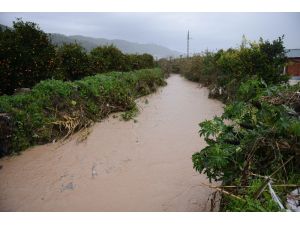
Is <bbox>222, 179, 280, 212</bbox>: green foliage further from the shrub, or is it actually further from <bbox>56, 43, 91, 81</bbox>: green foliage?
the shrub

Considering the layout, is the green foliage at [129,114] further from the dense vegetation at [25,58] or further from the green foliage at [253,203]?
the green foliage at [253,203]

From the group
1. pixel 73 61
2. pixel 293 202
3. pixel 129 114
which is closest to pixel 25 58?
pixel 73 61

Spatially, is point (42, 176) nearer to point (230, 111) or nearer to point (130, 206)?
point (130, 206)

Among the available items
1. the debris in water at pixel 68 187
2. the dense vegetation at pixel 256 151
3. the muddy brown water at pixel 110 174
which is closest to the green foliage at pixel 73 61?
the muddy brown water at pixel 110 174

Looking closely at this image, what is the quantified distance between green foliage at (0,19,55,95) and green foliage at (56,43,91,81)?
135 cm

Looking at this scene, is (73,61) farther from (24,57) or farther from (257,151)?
(257,151)

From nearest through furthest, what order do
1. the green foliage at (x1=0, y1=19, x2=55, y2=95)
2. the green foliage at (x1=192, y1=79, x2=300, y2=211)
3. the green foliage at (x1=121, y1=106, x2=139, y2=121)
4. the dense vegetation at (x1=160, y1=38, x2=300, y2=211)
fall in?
the dense vegetation at (x1=160, y1=38, x2=300, y2=211)
the green foliage at (x1=192, y1=79, x2=300, y2=211)
the green foliage at (x1=0, y1=19, x2=55, y2=95)
the green foliage at (x1=121, y1=106, x2=139, y2=121)

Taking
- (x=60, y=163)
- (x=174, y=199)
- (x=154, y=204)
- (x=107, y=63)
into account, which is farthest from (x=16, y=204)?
(x=107, y=63)

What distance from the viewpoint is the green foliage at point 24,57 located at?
734 cm

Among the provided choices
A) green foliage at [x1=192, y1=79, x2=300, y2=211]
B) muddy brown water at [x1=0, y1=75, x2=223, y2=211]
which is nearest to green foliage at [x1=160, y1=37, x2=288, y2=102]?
muddy brown water at [x1=0, y1=75, x2=223, y2=211]

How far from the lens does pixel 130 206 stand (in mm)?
3736

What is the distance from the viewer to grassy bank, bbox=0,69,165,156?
17.7 ft

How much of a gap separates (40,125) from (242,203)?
15.0 feet

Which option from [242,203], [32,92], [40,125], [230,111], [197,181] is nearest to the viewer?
[242,203]
